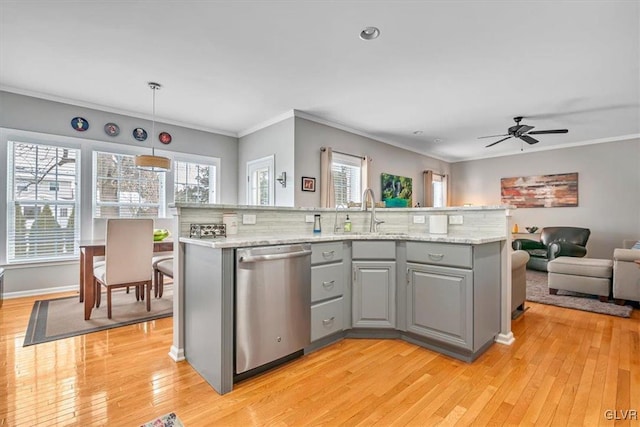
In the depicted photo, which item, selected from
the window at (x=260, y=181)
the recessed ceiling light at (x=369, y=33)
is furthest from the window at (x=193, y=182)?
the recessed ceiling light at (x=369, y=33)

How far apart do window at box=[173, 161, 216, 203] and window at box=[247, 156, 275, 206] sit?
68 centimetres

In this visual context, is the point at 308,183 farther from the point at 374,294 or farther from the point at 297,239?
the point at 297,239

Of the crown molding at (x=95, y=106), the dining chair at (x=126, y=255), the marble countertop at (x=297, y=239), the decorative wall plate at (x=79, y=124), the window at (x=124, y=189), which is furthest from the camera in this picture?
the window at (x=124, y=189)

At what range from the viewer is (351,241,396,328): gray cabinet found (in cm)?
262

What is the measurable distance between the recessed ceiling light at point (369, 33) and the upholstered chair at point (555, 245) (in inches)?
181

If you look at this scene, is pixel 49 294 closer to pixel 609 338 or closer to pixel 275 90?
pixel 275 90

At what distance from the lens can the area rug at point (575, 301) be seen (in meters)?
3.39

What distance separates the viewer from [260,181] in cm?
534

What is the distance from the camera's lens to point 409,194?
674cm

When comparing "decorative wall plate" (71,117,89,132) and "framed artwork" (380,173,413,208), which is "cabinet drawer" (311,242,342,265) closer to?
"framed artwork" (380,173,413,208)

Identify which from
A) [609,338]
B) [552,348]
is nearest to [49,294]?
[552,348]

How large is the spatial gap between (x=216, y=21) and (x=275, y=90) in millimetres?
1391

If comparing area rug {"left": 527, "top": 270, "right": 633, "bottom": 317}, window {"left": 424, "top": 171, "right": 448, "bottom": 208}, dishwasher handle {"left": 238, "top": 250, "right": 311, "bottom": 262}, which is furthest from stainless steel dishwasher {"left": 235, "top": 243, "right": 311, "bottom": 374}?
window {"left": 424, "top": 171, "right": 448, "bottom": 208}

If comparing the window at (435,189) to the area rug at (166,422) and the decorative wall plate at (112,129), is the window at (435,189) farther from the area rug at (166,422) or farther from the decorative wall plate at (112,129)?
the area rug at (166,422)
